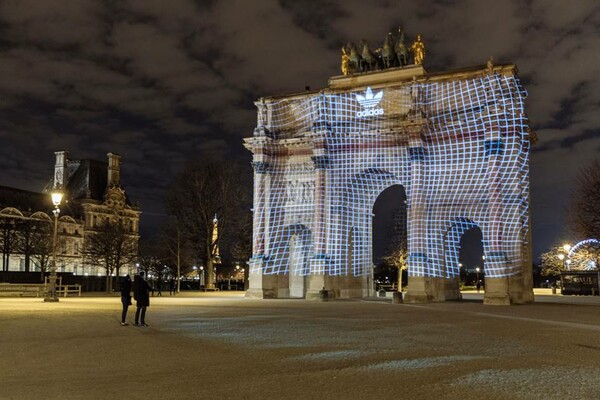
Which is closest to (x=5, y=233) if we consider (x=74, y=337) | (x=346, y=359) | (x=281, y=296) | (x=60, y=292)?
(x=60, y=292)

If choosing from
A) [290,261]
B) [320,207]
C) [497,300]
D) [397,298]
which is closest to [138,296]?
[397,298]

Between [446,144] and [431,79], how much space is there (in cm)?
438

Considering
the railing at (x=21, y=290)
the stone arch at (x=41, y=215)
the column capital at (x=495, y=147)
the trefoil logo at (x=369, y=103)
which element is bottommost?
the railing at (x=21, y=290)

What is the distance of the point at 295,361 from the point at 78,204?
106 m

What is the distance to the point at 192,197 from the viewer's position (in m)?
59.3

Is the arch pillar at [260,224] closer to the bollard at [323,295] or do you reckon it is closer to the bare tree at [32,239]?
the bollard at [323,295]

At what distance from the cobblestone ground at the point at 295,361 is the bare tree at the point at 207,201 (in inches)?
1559

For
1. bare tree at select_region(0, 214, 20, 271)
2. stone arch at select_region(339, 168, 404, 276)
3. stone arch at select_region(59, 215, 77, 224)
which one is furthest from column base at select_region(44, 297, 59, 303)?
stone arch at select_region(59, 215, 77, 224)

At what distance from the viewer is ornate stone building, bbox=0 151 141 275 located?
100 meters

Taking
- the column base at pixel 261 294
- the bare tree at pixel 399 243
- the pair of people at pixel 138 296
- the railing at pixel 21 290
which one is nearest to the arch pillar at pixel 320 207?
the column base at pixel 261 294

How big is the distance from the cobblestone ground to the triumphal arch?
20394 mm

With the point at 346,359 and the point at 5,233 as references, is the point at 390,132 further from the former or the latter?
the point at 5,233

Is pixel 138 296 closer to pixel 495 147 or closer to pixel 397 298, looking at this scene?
pixel 397 298

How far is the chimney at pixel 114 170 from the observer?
376ft
